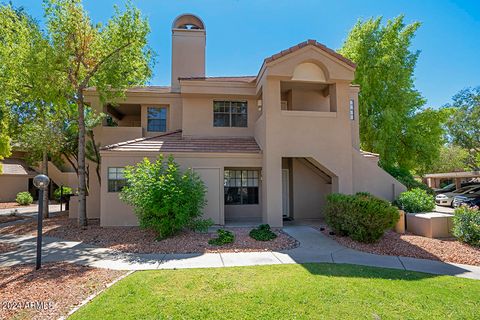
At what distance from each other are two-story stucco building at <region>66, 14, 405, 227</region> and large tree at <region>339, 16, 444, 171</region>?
673 centimetres

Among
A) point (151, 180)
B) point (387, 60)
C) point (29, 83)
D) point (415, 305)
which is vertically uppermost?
point (387, 60)

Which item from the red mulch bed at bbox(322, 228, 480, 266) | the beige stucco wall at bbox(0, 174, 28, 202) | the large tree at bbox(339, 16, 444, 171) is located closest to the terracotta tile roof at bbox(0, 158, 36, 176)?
the beige stucco wall at bbox(0, 174, 28, 202)

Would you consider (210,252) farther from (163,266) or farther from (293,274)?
(293,274)

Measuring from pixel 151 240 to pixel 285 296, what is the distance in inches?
224

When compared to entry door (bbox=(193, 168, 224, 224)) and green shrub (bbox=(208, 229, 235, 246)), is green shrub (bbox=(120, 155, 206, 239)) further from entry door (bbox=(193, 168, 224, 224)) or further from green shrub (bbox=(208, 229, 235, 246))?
entry door (bbox=(193, 168, 224, 224))

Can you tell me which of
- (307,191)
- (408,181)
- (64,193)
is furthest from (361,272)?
(64,193)

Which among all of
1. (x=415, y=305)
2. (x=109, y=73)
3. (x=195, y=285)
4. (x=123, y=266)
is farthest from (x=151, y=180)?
(x=415, y=305)

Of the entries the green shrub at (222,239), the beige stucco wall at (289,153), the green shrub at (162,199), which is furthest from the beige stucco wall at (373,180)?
the green shrub at (162,199)

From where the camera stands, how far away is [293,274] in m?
5.98

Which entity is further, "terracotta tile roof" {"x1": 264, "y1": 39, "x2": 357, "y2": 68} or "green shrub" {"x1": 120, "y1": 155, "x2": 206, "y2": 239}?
"terracotta tile roof" {"x1": 264, "y1": 39, "x2": 357, "y2": 68}

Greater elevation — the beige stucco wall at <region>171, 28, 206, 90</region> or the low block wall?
the beige stucco wall at <region>171, 28, 206, 90</region>

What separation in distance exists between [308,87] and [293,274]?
378 inches

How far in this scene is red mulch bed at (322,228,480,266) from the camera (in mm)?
7495

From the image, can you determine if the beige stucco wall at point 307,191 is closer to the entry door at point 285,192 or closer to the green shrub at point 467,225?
the entry door at point 285,192
